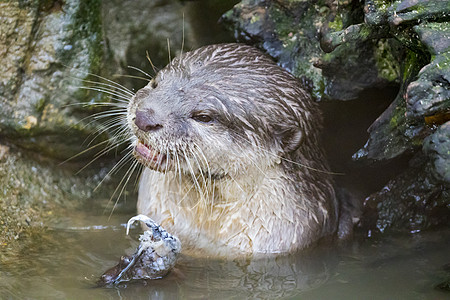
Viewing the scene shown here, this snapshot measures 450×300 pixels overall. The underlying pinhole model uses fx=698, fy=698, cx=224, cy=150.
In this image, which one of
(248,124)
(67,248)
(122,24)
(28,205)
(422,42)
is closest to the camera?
(422,42)

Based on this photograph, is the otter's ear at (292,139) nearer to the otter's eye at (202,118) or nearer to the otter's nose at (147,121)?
the otter's eye at (202,118)

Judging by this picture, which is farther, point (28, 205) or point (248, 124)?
point (28, 205)

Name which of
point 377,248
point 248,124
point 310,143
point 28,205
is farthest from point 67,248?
point 377,248

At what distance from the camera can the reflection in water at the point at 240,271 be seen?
308cm

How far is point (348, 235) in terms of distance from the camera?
12.8ft

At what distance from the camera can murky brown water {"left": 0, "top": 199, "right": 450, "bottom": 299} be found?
10.1 feet

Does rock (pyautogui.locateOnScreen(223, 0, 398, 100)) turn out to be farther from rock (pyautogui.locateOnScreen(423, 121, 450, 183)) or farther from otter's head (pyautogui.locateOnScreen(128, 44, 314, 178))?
rock (pyautogui.locateOnScreen(423, 121, 450, 183))

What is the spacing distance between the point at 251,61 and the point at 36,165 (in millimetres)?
1449

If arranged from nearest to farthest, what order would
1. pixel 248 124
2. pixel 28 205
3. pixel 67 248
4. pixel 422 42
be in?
1. pixel 422 42
2. pixel 248 124
3. pixel 67 248
4. pixel 28 205

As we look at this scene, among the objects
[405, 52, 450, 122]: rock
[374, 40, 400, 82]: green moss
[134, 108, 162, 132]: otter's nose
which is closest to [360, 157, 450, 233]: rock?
[374, 40, 400, 82]: green moss

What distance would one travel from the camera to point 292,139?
3.50m

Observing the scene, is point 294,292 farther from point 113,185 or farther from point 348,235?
point 113,185

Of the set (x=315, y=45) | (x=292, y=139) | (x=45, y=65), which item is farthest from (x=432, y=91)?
(x=45, y=65)

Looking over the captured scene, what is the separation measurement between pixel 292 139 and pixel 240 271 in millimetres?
A: 707
